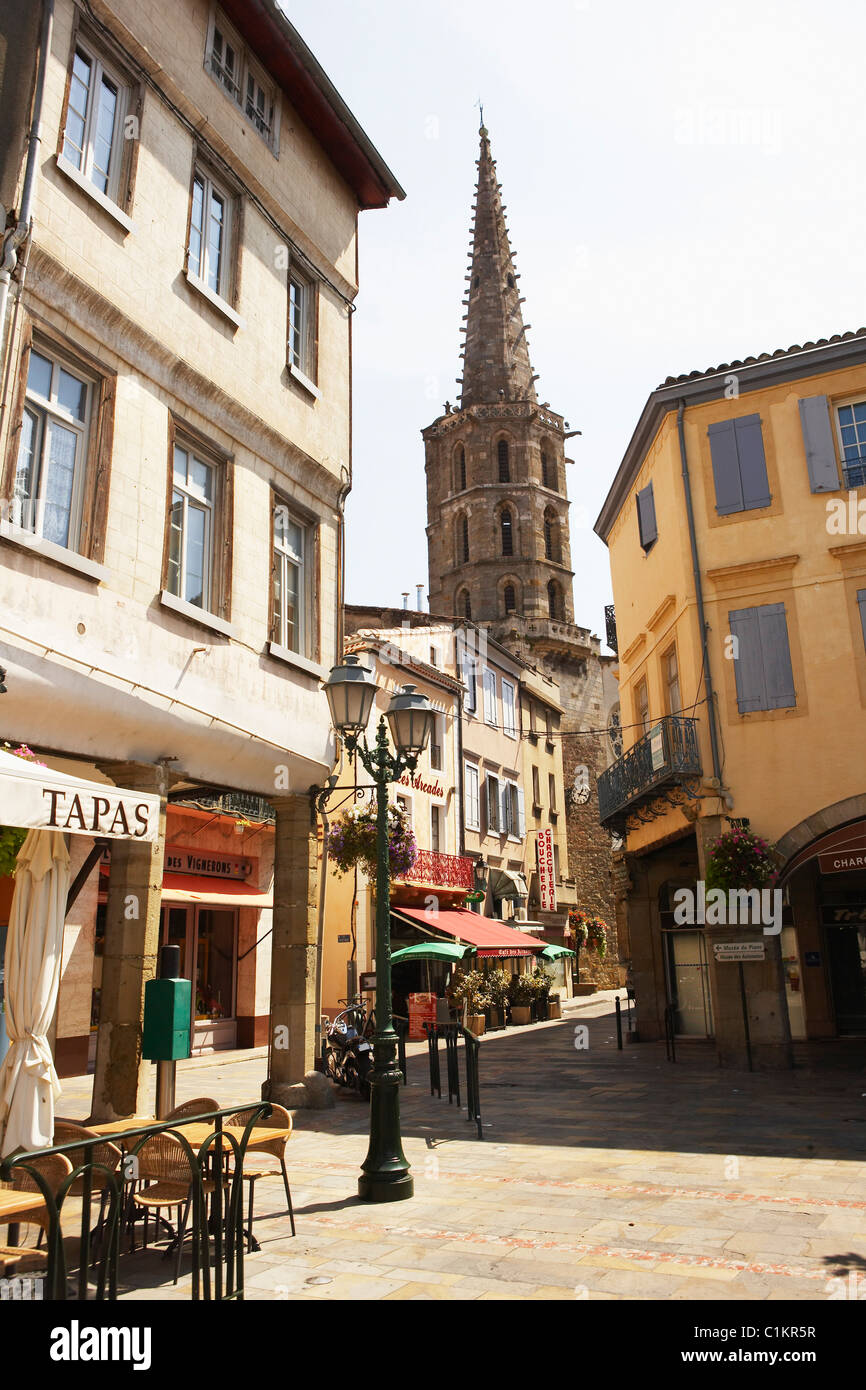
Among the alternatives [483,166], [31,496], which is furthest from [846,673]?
[483,166]

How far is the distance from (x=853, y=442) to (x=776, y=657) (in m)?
3.81

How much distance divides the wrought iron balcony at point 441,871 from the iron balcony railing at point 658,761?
299 inches

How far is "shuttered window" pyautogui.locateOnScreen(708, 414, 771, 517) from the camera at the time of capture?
16641 millimetres

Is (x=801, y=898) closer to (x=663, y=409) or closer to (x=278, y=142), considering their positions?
(x=663, y=409)

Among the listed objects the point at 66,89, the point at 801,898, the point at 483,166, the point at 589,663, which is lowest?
the point at 801,898

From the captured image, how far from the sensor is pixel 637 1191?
7.55 meters

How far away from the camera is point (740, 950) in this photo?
49.4 ft

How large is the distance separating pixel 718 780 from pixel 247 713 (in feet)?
27.4

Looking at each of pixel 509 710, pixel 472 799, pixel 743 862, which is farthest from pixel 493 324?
pixel 743 862

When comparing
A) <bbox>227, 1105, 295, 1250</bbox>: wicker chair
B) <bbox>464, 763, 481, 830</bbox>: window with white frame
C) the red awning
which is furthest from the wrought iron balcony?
<bbox>227, 1105, 295, 1250</bbox>: wicker chair

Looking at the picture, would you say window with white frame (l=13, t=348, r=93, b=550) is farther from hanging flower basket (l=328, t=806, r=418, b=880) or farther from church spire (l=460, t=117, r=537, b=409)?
church spire (l=460, t=117, r=537, b=409)

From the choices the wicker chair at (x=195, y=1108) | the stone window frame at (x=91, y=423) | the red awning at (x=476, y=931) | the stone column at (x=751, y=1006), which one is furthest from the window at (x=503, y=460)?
the wicker chair at (x=195, y=1108)

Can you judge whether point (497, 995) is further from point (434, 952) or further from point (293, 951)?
point (293, 951)

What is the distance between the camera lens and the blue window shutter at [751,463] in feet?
54.4
